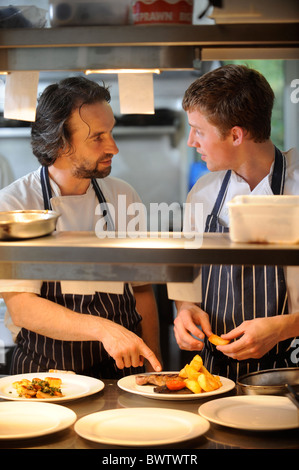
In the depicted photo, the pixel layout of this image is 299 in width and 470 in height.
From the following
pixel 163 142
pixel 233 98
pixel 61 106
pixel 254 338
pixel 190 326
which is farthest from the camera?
pixel 163 142

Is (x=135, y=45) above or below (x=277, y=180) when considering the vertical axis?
above

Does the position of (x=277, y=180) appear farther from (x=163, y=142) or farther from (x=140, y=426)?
(x=163, y=142)

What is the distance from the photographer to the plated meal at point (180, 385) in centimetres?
178

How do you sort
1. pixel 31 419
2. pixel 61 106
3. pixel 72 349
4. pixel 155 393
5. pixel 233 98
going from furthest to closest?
1. pixel 61 106
2. pixel 233 98
3. pixel 72 349
4. pixel 155 393
5. pixel 31 419

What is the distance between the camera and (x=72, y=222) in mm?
2582

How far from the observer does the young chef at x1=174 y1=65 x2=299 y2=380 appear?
2.33 metres

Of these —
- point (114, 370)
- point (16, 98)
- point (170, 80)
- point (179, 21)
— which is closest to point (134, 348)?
point (114, 370)

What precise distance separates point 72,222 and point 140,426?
3.91 feet

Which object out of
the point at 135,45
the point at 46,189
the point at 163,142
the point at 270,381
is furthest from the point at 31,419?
the point at 163,142

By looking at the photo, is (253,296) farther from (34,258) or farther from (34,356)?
(34,258)

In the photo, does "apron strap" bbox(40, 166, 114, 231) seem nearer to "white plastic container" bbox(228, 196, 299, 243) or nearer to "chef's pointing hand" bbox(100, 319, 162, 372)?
"chef's pointing hand" bbox(100, 319, 162, 372)

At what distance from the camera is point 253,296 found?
2381 millimetres

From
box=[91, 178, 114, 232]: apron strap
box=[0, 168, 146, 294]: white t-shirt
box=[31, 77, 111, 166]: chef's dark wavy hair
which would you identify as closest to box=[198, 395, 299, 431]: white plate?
box=[0, 168, 146, 294]: white t-shirt
